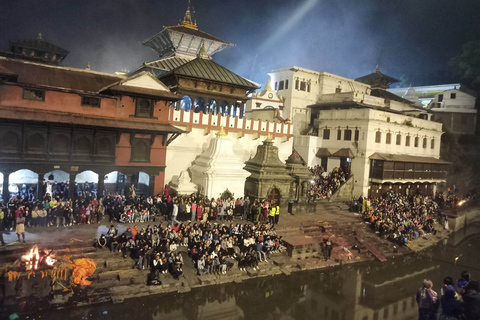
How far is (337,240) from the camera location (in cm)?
2153

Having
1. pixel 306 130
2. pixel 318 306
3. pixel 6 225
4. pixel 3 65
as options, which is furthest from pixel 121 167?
pixel 306 130

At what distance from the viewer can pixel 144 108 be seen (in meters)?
22.9

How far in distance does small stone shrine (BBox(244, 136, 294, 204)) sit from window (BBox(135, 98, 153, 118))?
8350 millimetres

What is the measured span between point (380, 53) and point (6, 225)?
260ft

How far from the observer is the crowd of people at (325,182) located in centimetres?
2920

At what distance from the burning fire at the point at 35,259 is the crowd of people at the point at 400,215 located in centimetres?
2036

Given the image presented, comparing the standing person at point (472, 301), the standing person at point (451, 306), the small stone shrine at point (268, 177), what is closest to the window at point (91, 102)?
the small stone shrine at point (268, 177)

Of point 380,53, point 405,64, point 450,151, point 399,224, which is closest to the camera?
point 399,224

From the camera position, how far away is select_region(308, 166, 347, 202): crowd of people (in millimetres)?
29198

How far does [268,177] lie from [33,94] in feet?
51.6

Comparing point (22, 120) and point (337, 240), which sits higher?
point (22, 120)

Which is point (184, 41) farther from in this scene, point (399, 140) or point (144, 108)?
point (399, 140)

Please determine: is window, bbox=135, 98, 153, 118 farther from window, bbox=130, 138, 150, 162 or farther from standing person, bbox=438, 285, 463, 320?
standing person, bbox=438, 285, 463, 320

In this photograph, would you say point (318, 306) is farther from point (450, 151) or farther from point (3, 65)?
point (450, 151)
